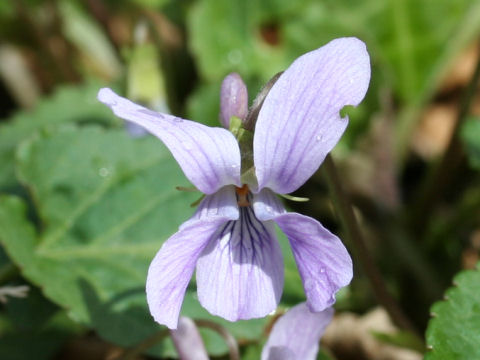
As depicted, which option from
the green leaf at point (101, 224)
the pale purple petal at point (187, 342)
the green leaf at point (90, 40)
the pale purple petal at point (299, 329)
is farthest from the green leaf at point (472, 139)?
the green leaf at point (90, 40)

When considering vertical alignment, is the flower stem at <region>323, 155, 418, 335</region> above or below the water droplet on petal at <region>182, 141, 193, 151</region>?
below

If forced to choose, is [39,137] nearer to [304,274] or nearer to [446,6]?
[304,274]

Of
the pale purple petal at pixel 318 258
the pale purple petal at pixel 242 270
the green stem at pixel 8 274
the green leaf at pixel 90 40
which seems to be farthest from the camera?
the green leaf at pixel 90 40

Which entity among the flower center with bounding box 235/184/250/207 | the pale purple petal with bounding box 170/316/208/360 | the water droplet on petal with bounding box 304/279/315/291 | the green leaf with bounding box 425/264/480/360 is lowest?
the green leaf with bounding box 425/264/480/360

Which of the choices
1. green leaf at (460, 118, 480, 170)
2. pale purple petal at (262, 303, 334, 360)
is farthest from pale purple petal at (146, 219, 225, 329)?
green leaf at (460, 118, 480, 170)

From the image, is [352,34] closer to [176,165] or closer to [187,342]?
[176,165]

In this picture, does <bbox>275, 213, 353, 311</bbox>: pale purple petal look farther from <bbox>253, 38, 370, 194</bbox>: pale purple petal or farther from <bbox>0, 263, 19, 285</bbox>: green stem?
<bbox>0, 263, 19, 285</bbox>: green stem

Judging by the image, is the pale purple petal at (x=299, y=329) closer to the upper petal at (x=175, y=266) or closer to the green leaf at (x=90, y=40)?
the upper petal at (x=175, y=266)
